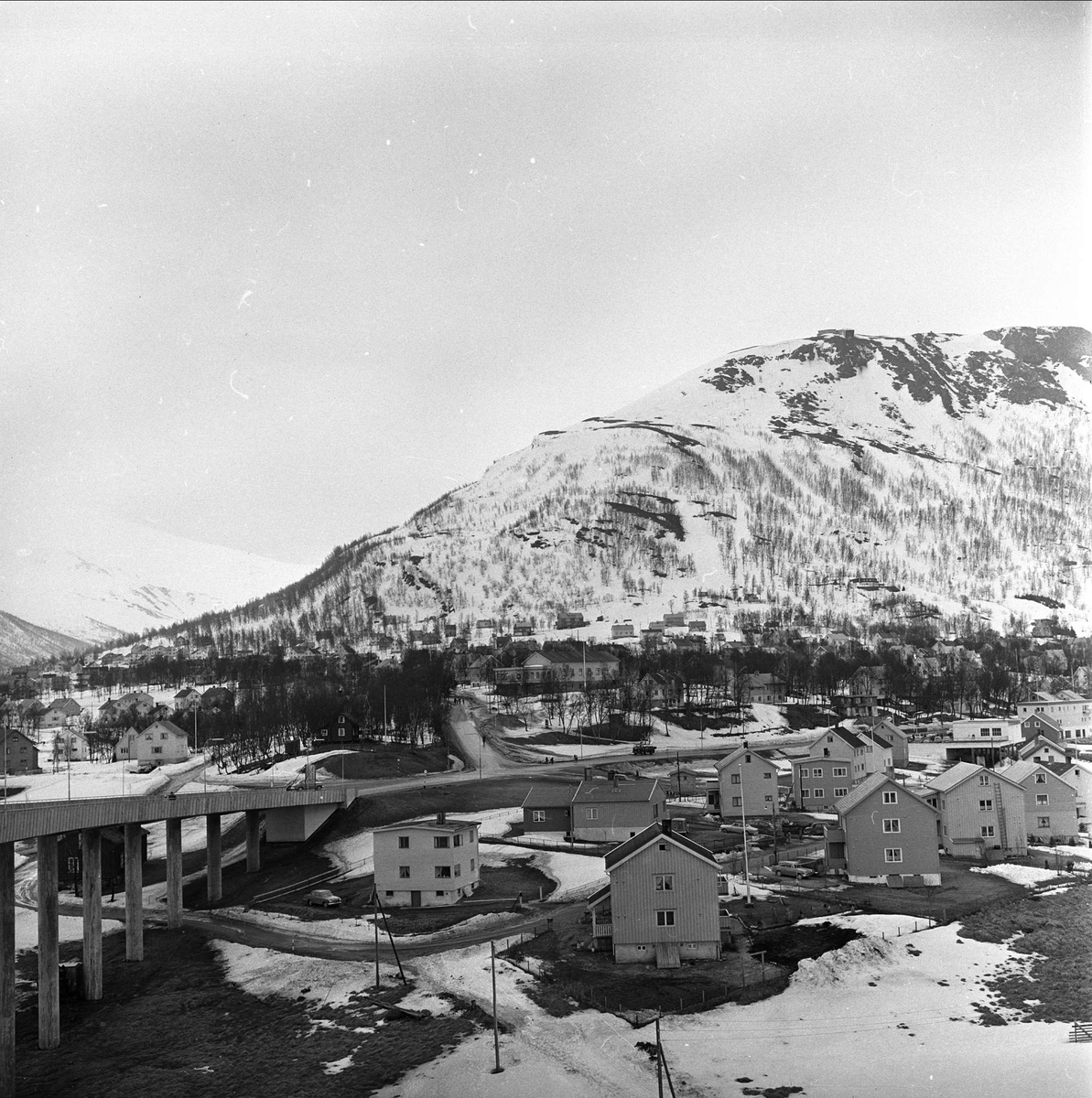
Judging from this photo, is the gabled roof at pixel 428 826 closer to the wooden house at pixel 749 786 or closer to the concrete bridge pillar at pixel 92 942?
the concrete bridge pillar at pixel 92 942

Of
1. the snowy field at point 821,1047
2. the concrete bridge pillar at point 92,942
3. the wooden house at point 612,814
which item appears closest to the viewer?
the snowy field at point 821,1047

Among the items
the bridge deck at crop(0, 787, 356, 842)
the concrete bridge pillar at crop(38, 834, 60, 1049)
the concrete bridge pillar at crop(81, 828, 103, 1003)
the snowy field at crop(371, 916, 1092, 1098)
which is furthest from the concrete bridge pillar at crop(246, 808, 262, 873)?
the snowy field at crop(371, 916, 1092, 1098)

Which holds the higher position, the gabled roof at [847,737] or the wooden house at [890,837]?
the gabled roof at [847,737]

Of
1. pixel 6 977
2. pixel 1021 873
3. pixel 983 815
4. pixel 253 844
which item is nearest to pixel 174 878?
pixel 253 844

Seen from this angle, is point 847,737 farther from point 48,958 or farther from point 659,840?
point 48,958

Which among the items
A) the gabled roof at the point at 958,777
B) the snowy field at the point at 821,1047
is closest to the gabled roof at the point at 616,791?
the gabled roof at the point at 958,777

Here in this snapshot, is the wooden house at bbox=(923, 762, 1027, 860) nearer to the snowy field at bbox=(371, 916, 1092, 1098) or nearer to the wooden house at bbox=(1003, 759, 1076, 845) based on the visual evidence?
the wooden house at bbox=(1003, 759, 1076, 845)
